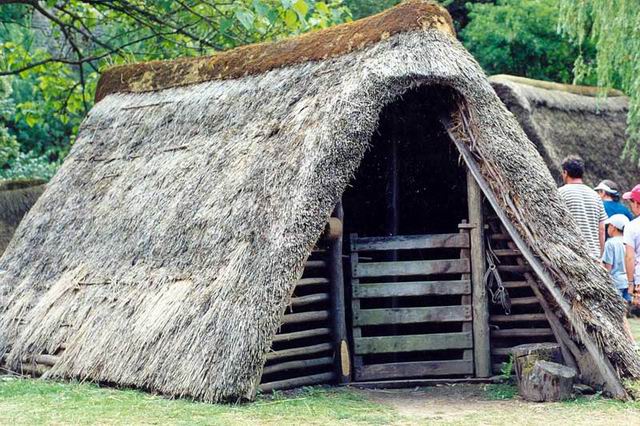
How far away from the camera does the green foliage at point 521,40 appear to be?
2211 cm

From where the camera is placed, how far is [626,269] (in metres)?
10.3

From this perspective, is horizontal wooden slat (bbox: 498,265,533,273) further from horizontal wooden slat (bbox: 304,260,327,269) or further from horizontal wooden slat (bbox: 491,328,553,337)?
horizontal wooden slat (bbox: 304,260,327,269)

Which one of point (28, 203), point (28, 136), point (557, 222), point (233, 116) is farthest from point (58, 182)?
point (28, 136)

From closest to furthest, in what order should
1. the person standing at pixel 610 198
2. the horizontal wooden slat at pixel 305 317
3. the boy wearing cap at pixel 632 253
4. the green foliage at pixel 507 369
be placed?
the horizontal wooden slat at pixel 305 317
the green foliage at pixel 507 369
the boy wearing cap at pixel 632 253
the person standing at pixel 610 198

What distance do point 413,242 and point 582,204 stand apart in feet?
5.79

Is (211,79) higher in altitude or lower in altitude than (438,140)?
higher

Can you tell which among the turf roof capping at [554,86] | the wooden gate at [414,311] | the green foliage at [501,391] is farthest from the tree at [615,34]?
the green foliage at [501,391]

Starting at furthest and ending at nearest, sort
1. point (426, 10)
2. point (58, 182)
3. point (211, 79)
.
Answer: point (58, 182) → point (211, 79) → point (426, 10)

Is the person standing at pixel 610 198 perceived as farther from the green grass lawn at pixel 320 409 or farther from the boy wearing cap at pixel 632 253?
the green grass lawn at pixel 320 409

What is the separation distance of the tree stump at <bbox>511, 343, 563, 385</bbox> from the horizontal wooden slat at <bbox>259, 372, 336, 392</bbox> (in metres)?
1.79

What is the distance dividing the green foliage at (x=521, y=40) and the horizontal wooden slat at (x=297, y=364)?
13.5m

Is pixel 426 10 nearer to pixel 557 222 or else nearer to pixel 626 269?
pixel 557 222

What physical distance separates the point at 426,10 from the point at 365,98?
1320mm

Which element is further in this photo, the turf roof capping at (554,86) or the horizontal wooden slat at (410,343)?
the turf roof capping at (554,86)
